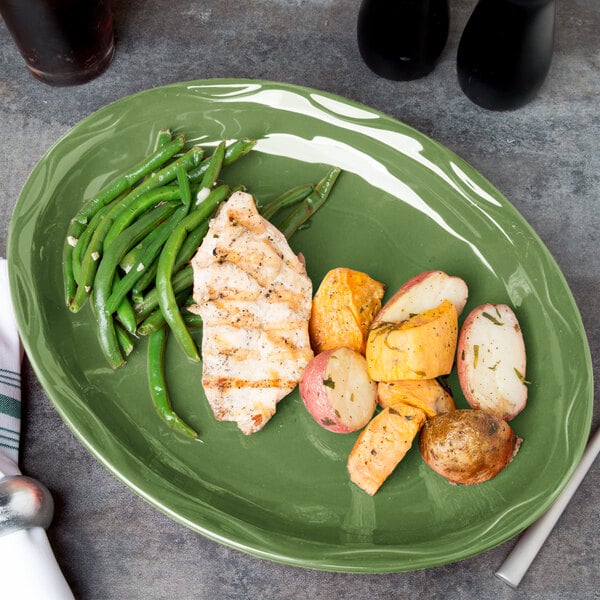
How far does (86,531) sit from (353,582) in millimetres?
800

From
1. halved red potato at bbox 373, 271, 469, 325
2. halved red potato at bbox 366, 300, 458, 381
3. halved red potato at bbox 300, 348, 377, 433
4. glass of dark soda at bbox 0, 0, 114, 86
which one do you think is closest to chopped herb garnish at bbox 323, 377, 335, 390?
halved red potato at bbox 300, 348, 377, 433

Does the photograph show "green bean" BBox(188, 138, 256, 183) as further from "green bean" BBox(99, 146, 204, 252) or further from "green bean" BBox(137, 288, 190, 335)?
"green bean" BBox(137, 288, 190, 335)

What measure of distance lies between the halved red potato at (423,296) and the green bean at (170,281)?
54 centimetres

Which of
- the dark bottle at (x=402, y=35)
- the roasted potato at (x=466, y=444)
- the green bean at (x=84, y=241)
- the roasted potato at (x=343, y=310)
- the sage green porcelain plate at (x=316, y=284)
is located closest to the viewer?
the roasted potato at (x=466, y=444)

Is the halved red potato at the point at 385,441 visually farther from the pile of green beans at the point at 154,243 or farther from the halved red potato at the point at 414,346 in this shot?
the pile of green beans at the point at 154,243

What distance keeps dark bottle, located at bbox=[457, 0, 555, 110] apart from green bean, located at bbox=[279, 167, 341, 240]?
2.24ft

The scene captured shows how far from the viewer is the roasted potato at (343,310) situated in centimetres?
227

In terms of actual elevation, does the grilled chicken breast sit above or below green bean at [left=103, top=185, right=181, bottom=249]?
below

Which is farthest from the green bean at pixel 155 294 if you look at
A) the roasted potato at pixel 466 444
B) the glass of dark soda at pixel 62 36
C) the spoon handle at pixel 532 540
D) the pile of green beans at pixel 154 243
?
the spoon handle at pixel 532 540

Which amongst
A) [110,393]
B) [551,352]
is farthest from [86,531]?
[551,352]

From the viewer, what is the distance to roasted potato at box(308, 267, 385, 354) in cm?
227

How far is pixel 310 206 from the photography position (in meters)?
2.53

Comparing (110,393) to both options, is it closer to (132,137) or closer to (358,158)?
(132,137)

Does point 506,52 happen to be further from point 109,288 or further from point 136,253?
point 109,288
